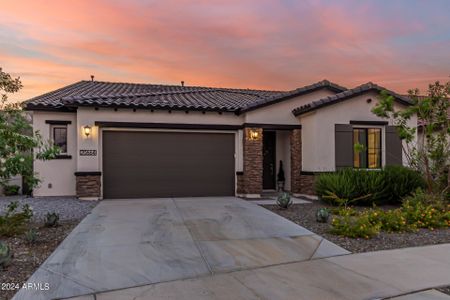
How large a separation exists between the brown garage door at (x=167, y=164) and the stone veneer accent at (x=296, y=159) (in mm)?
2567

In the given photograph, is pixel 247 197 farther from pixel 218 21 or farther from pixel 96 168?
pixel 218 21

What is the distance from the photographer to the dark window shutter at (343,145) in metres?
11.7

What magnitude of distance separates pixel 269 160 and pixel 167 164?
4.75 meters

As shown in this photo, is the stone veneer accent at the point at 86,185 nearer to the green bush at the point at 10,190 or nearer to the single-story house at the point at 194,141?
the single-story house at the point at 194,141

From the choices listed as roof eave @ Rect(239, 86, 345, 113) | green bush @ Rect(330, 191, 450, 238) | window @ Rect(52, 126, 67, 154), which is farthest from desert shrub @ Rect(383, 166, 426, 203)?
window @ Rect(52, 126, 67, 154)

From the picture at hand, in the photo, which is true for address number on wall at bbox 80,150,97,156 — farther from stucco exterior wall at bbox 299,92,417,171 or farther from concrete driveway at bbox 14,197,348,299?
stucco exterior wall at bbox 299,92,417,171

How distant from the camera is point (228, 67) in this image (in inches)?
615

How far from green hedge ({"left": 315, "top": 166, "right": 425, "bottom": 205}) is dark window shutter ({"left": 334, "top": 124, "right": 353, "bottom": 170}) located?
3.67 feet

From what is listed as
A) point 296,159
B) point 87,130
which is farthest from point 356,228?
point 87,130

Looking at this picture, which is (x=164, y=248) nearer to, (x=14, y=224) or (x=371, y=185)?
(x=14, y=224)

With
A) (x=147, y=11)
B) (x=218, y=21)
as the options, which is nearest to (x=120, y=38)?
(x=147, y=11)

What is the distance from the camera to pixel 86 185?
11250 mm

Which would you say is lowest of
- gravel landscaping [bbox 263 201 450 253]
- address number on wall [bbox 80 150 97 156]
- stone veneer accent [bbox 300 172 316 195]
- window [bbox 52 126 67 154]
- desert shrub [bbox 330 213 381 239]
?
gravel landscaping [bbox 263 201 450 253]

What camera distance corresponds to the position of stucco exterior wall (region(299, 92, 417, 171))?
460 inches
